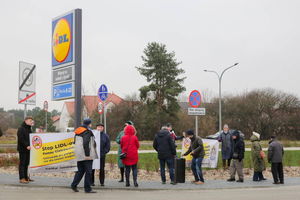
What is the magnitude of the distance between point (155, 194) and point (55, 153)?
12.0 feet

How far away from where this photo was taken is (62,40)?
14070 millimetres

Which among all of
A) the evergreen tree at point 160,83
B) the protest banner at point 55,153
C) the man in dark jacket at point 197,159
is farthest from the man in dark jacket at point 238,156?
the evergreen tree at point 160,83

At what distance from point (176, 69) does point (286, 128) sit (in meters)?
21.0

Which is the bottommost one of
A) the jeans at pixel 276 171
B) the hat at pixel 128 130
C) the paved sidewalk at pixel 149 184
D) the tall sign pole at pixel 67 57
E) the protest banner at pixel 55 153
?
the paved sidewalk at pixel 149 184

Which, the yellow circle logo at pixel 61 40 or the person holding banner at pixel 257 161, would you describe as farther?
the yellow circle logo at pixel 61 40

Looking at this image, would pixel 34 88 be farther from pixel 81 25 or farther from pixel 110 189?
pixel 110 189

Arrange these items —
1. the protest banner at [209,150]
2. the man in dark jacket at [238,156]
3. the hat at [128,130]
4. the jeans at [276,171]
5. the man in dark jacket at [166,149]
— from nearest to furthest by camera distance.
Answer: the hat at [128,130] → the man in dark jacket at [166,149] → the jeans at [276,171] → the man in dark jacket at [238,156] → the protest banner at [209,150]

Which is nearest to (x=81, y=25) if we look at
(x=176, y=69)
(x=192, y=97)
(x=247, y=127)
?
(x=192, y=97)

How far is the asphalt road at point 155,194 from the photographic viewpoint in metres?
9.48

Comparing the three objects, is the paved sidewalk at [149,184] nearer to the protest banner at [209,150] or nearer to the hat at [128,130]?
the hat at [128,130]

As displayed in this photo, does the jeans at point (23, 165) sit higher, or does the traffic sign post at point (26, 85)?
the traffic sign post at point (26, 85)

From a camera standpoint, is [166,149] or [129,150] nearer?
[129,150]

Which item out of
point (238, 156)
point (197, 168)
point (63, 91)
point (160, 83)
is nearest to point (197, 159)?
point (197, 168)

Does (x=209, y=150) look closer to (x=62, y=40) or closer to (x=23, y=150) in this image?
(x=62, y=40)
